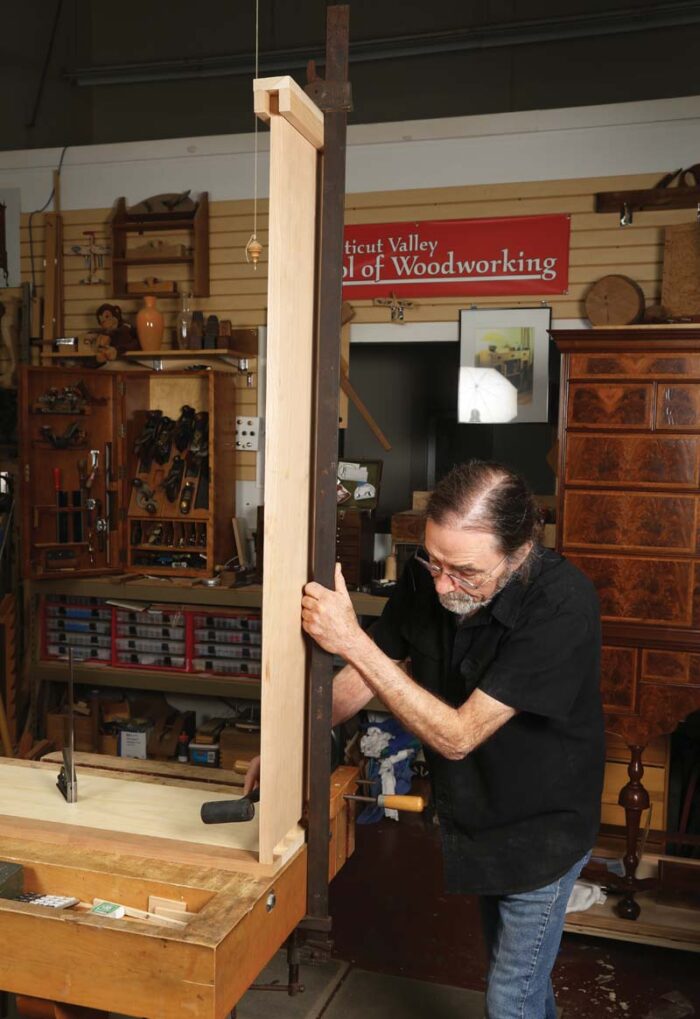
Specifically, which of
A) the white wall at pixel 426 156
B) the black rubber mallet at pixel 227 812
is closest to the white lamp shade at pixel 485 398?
the white wall at pixel 426 156

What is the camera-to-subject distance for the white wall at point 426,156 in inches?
191

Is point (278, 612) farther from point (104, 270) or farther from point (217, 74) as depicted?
point (217, 74)

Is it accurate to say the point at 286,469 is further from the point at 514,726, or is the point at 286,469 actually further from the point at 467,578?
the point at 514,726

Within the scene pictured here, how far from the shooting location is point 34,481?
5.25 m

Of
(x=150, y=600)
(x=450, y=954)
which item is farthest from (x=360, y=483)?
(x=450, y=954)

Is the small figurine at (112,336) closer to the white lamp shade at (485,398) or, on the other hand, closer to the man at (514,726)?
the white lamp shade at (485,398)

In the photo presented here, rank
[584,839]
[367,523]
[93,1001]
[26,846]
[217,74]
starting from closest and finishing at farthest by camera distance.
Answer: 1. [93,1001]
2. [26,846]
3. [584,839]
4. [367,523]
5. [217,74]

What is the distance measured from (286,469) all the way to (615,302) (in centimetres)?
372

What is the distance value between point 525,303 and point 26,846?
163 inches

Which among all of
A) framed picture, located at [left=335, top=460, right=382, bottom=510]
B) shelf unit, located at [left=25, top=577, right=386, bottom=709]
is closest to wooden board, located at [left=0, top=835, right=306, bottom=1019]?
shelf unit, located at [left=25, top=577, right=386, bottom=709]

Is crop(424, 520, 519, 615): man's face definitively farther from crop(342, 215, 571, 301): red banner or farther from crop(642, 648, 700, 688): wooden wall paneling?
crop(342, 215, 571, 301): red banner

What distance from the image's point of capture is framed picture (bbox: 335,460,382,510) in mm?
5184

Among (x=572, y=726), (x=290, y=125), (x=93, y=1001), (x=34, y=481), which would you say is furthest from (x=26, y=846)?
→ (x=34, y=481)

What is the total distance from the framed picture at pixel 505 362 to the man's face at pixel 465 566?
3202 millimetres
